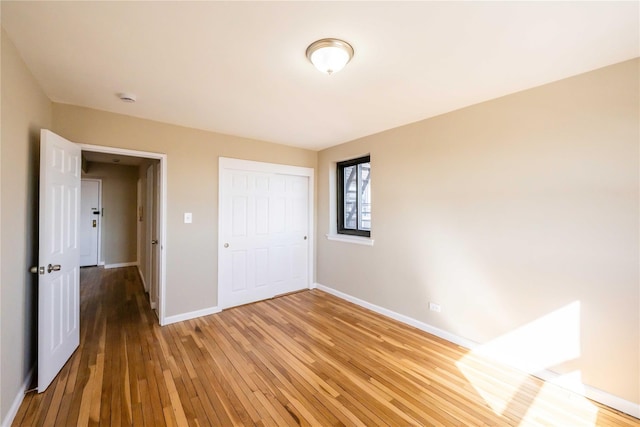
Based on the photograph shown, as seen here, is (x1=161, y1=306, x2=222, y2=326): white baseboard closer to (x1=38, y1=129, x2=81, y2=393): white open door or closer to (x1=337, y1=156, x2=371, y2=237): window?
(x1=38, y1=129, x2=81, y2=393): white open door

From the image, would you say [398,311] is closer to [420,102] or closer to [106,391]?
[420,102]

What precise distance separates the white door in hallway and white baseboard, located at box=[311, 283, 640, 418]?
539cm

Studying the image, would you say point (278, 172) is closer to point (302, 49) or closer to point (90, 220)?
point (302, 49)

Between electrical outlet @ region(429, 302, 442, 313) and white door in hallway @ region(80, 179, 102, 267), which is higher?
white door in hallway @ region(80, 179, 102, 267)

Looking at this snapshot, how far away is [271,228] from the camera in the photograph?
412cm

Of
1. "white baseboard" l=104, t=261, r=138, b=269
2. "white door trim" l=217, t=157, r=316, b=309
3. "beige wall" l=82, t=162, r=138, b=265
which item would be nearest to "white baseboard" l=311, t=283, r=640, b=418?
"white door trim" l=217, t=157, r=316, b=309

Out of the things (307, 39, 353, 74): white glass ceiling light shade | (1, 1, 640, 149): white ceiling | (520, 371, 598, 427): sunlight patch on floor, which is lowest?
(520, 371, 598, 427): sunlight patch on floor

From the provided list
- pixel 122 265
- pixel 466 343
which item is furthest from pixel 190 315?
pixel 122 265

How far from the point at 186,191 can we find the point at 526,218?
3.62 metres

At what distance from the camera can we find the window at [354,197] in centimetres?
398

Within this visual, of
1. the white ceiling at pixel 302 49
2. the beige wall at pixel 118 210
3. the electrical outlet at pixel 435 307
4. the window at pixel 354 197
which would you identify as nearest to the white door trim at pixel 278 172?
the window at pixel 354 197

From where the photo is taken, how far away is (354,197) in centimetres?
419

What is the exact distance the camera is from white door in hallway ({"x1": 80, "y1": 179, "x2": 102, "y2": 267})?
6.00 m

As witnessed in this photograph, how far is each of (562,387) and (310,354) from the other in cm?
205
